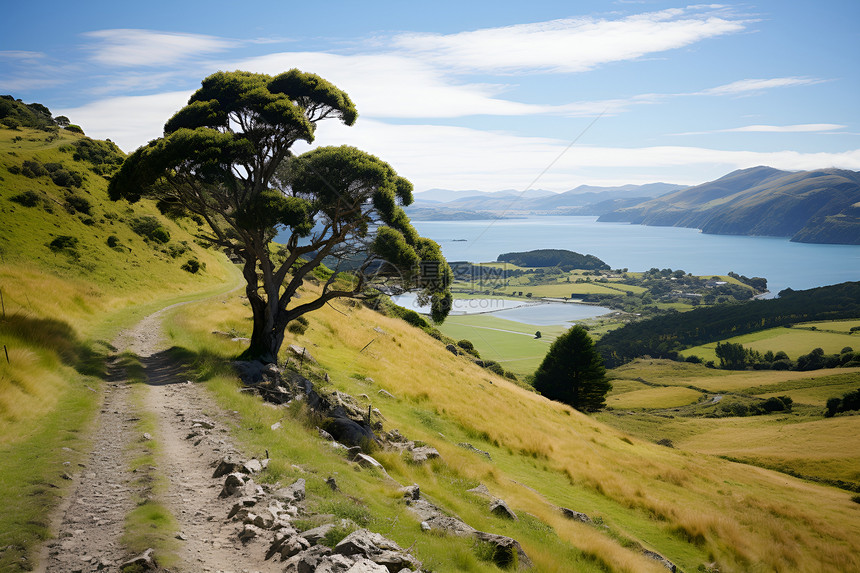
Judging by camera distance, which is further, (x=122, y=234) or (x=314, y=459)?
(x=122, y=234)

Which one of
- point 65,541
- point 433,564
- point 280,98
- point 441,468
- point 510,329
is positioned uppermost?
point 280,98

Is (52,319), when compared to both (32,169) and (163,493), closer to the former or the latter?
(163,493)

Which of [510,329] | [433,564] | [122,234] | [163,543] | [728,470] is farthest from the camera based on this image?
[510,329]

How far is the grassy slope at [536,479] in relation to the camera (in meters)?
12.1

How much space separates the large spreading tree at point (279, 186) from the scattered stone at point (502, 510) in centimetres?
983

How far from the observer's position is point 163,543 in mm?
6887

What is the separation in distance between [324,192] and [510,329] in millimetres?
174517

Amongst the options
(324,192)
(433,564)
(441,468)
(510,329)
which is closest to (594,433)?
(441,468)

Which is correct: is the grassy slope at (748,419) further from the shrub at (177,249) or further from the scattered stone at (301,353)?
the shrub at (177,249)

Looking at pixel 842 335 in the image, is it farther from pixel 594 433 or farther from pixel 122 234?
pixel 122 234

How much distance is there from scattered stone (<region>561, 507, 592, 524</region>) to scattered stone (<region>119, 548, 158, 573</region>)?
1474 centimetres

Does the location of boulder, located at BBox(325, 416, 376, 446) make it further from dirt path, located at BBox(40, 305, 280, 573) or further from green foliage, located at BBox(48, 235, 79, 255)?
green foliage, located at BBox(48, 235, 79, 255)

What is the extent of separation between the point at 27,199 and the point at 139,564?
5678cm

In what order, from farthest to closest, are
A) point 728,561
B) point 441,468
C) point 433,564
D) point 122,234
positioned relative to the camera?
point 122,234, point 728,561, point 441,468, point 433,564
